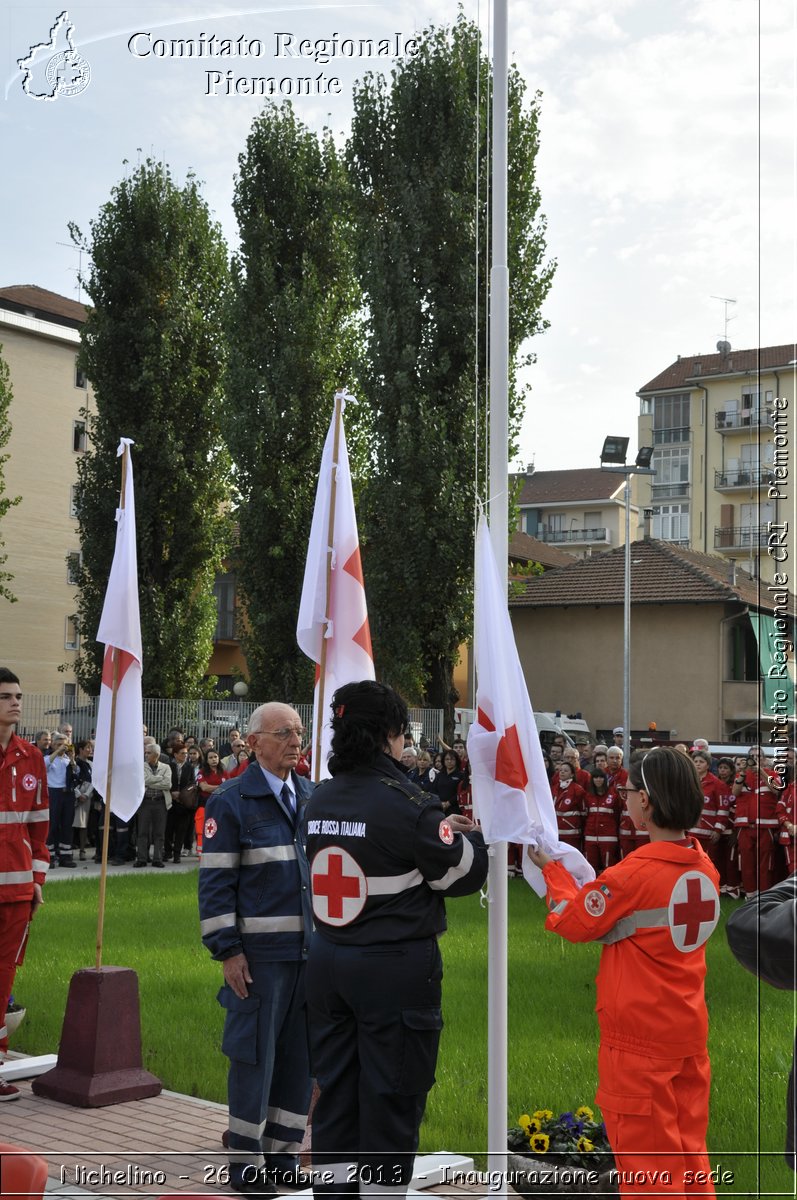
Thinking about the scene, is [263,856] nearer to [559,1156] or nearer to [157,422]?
[559,1156]

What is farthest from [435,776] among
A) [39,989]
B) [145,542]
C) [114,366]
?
[114,366]

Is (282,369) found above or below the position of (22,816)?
above

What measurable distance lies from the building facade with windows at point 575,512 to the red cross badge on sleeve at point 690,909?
246 ft

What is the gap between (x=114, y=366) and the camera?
35844 mm

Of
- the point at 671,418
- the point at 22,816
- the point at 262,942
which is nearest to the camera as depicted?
the point at 262,942

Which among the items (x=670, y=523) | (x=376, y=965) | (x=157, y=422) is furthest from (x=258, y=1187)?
(x=670, y=523)

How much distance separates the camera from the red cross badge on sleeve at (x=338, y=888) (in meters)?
4.22

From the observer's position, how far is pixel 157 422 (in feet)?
116

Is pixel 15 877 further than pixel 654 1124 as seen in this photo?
Yes

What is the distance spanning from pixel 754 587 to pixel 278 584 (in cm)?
3042

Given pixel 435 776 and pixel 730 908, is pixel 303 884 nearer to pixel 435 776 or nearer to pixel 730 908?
pixel 730 908

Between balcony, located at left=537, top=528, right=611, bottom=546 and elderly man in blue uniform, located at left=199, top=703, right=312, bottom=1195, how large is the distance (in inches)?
2971

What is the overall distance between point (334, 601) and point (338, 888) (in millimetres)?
2738

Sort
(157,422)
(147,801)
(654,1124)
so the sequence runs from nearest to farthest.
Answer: (654,1124), (147,801), (157,422)
